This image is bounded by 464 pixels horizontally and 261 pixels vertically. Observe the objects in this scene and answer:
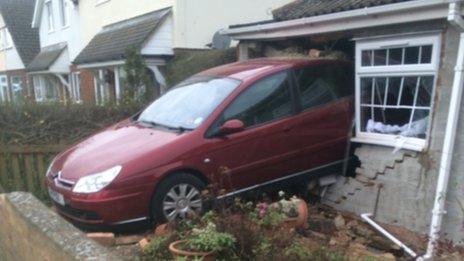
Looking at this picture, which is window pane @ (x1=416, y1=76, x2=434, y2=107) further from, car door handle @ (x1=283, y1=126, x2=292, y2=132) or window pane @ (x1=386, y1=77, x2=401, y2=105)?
car door handle @ (x1=283, y1=126, x2=292, y2=132)

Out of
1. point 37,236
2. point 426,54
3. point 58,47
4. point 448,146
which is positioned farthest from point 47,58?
point 37,236

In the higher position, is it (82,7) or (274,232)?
(82,7)

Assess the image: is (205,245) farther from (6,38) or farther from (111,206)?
(6,38)

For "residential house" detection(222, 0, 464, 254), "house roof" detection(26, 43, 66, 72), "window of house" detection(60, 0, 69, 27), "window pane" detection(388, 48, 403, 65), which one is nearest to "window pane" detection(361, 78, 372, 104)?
"residential house" detection(222, 0, 464, 254)

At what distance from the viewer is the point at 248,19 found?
15133 mm

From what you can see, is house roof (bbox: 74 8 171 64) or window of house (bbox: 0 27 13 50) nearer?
house roof (bbox: 74 8 171 64)

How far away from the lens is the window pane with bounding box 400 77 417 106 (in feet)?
22.0

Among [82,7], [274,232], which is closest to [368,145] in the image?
[274,232]

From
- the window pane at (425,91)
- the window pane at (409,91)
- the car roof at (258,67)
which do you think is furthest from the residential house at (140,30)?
the window pane at (425,91)

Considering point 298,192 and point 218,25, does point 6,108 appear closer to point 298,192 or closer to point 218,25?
point 298,192

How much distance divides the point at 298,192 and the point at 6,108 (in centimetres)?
504

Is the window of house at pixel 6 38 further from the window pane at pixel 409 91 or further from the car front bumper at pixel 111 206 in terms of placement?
the window pane at pixel 409 91

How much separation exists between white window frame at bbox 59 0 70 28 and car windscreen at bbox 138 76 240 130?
61.5ft

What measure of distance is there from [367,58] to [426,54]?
0.99 m
